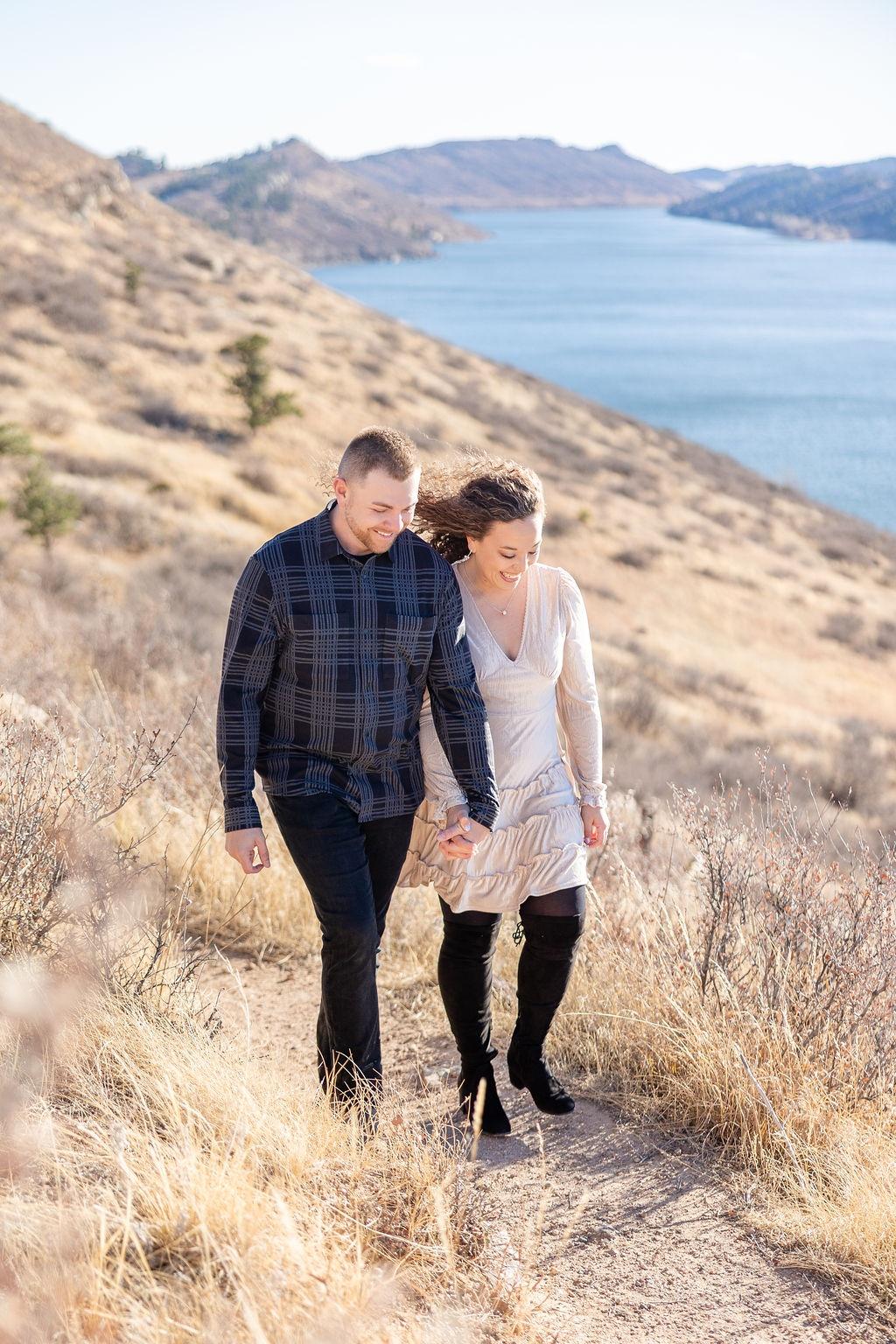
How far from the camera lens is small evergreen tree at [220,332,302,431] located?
2414 centimetres

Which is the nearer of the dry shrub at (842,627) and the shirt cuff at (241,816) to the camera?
the shirt cuff at (241,816)

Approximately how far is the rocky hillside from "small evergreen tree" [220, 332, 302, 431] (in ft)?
1.37

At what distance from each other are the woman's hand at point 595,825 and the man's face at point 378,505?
0.96 metres

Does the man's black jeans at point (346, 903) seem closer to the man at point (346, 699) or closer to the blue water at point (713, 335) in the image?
the man at point (346, 699)

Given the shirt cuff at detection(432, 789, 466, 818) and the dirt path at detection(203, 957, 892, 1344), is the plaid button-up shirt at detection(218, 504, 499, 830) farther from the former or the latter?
the dirt path at detection(203, 957, 892, 1344)

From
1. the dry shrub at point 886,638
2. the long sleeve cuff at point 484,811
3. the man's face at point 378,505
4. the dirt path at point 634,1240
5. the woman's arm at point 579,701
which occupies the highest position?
the man's face at point 378,505

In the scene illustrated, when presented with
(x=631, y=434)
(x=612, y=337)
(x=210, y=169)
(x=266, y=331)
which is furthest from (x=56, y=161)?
(x=210, y=169)

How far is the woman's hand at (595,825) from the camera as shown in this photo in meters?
3.02

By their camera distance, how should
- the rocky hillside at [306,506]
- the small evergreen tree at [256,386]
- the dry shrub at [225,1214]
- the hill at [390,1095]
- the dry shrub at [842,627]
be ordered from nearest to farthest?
the dry shrub at [225,1214] → the hill at [390,1095] → the rocky hillside at [306,506] → the dry shrub at [842,627] → the small evergreen tree at [256,386]

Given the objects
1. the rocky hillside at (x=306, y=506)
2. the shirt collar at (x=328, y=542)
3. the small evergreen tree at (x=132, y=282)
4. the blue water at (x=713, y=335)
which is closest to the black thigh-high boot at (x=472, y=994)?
the shirt collar at (x=328, y=542)

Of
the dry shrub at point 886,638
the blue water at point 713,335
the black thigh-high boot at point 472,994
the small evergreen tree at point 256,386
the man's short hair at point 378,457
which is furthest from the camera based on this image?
the blue water at point 713,335

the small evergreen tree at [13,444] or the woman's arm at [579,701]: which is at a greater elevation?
the small evergreen tree at [13,444]

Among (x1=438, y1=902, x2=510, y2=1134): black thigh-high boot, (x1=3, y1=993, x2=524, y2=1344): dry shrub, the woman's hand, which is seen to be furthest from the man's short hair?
(x1=3, y1=993, x2=524, y2=1344): dry shrub

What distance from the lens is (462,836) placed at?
274cm
